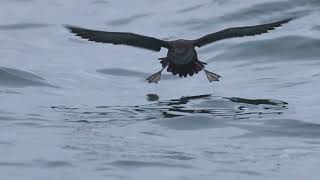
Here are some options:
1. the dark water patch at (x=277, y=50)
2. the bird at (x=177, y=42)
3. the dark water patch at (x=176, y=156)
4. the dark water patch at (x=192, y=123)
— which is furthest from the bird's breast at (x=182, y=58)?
the dark water patch at (x=277, y=50)

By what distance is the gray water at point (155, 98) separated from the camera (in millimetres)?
8562

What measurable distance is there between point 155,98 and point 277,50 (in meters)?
3.16

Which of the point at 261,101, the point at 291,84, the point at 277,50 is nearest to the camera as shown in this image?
the point at 261,101

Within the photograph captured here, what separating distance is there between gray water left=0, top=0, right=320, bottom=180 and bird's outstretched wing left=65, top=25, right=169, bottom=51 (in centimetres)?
65

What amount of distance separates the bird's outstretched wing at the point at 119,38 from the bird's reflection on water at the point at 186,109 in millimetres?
645

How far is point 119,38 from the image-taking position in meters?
11.0

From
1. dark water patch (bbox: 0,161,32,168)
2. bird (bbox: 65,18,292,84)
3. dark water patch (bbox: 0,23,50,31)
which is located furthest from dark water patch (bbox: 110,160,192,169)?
dark water patch (bbox: 0,23,50,31)

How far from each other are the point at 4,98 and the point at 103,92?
1.28 metres

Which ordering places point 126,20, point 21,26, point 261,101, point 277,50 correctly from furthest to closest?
point 126,20 → point 21,26 → point 277,50 → point 261,101

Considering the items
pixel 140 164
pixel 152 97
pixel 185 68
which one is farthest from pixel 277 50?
pixel 140 164

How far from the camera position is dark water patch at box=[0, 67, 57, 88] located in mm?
12648

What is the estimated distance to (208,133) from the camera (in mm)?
9906

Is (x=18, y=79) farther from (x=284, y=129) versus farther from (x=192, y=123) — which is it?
(x=284, y=129)

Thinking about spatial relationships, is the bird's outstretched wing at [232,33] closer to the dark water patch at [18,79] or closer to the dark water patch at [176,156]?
the dark water patch at [176,156]
